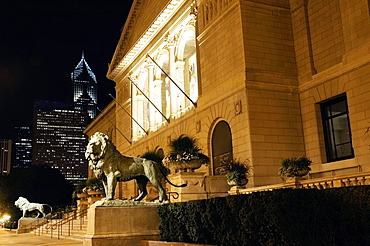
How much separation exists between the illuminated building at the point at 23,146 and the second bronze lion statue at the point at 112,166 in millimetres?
170702

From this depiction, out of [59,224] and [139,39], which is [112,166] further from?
[139,39]

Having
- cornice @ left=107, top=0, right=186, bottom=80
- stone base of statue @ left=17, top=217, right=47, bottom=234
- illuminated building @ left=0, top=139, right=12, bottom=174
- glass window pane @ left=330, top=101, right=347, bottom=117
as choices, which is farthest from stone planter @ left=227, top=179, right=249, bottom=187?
illuminated building @ left=0, top=139, right=12, bottom=174

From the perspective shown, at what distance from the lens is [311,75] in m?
21.1

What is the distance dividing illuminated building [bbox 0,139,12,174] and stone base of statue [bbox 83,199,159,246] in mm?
107338

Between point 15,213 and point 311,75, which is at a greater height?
point 311,75

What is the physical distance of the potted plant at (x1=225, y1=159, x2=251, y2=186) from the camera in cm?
1773

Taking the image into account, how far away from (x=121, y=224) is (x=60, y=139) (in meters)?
166

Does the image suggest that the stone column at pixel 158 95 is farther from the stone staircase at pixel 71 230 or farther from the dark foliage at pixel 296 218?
the dark foliage at pixel 296 218

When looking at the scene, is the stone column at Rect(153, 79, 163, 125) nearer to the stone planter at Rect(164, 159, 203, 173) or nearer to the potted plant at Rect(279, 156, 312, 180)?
the stone planter at Rect(164, 159, 203, 173)

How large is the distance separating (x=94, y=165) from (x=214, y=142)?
1149 centimetres

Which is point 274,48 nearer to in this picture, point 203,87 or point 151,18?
point 203,87

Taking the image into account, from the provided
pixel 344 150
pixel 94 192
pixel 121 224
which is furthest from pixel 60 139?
pixel 121 224

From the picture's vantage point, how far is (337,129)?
19.9 meters

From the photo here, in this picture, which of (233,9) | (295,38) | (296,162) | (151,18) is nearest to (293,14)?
(295,38)
